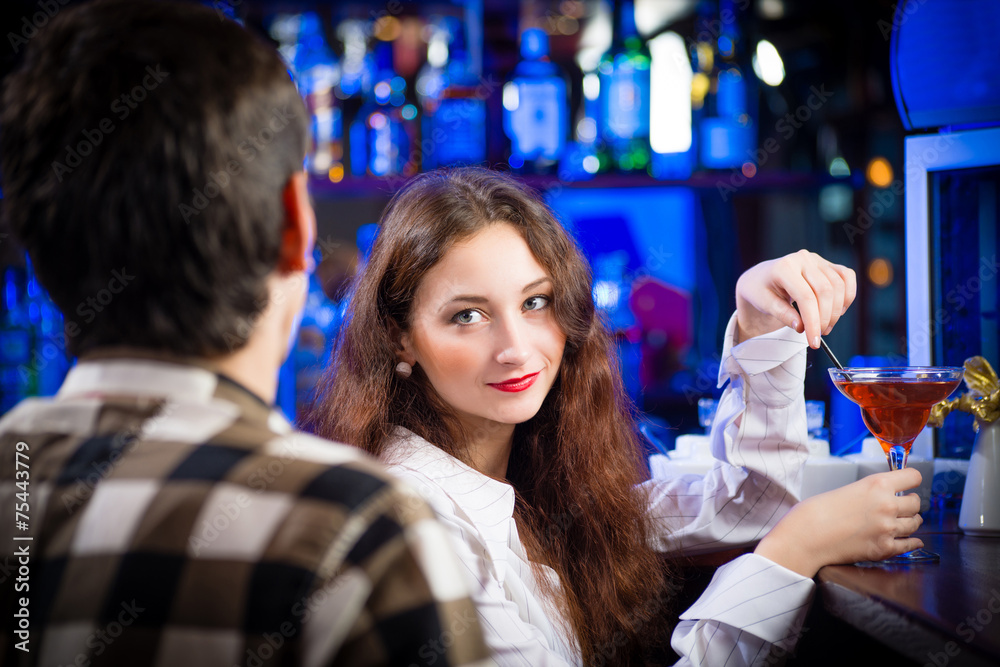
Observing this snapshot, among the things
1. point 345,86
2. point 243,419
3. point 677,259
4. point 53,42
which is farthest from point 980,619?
point 345,86

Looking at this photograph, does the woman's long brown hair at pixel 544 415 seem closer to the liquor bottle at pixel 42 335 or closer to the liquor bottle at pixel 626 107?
the liquor bottle at pixel 626 107

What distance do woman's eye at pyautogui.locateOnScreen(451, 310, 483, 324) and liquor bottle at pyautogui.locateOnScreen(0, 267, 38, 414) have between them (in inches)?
A: 71.9

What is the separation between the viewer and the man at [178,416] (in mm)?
478

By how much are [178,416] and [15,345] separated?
2329 millimetres

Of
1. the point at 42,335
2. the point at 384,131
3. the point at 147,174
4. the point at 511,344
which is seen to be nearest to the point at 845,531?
the point at 511,344

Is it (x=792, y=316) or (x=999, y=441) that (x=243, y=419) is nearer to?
(x=792, y=316)

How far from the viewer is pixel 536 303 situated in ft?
4.35

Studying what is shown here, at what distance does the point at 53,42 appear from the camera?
546mm

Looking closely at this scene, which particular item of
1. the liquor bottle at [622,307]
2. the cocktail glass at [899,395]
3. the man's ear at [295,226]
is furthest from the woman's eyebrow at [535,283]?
the liquor bottle at [622,307]

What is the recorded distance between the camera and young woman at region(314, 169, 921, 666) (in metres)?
1.20

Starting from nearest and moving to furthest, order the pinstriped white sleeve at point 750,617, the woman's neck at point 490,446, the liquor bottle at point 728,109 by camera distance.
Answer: the pinstriped white sleeve at point 750,617 < the woman's neck at point 490,446 < the liquor bottle at point 728,109

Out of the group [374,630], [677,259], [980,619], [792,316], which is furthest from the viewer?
[677,259]

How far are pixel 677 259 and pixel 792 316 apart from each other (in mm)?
1689

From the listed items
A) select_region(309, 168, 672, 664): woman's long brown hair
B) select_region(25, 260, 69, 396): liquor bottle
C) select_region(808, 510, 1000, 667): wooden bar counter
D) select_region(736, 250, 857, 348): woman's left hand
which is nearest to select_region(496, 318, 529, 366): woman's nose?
select_region(309, 168, 672, 664): woman's long brown hair
